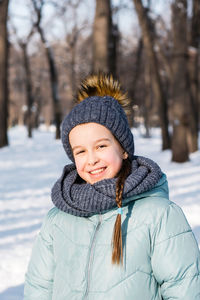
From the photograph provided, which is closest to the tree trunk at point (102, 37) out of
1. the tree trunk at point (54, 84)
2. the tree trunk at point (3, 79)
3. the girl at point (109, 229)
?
the tree trunk at point (3, 79)

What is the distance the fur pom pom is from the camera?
2.06m

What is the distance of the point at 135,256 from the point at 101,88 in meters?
0.92

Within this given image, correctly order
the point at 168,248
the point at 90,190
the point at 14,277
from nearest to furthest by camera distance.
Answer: the point at 168,248
the point at 90,190
the point at 14,277

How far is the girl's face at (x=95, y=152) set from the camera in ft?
6.00

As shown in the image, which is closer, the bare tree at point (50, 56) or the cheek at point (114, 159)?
the cheek at point (114, 159)

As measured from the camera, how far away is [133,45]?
99.8 feet

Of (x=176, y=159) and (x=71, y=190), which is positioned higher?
(x=71, y=190)

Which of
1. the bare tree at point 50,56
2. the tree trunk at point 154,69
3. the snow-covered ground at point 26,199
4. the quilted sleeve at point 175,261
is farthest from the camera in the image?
the bare tree at point 50,56

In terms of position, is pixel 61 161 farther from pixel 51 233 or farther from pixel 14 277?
pixel 51 233

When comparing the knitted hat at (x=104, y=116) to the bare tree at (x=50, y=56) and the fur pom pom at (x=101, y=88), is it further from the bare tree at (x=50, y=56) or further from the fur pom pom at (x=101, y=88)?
the bare tree at (x=50, y=56)

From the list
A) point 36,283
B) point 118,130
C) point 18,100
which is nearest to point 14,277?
point 36,283

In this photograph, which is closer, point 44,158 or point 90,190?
point 90,190

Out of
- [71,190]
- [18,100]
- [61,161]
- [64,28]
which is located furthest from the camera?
[18,100]

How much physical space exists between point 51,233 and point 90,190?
0.34 meters
